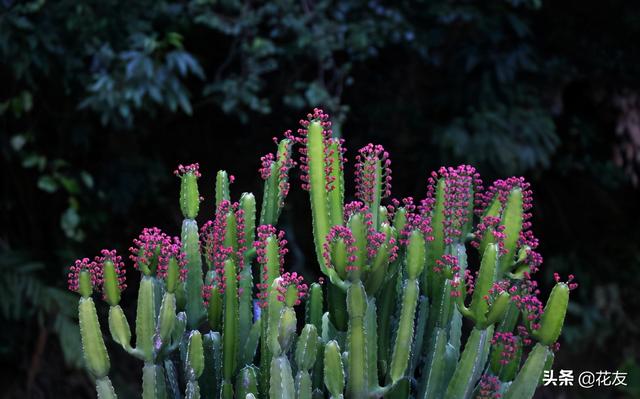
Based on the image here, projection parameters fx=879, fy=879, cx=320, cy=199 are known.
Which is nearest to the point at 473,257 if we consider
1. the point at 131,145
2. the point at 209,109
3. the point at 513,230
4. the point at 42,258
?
the point at 209,109

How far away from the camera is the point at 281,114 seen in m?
5.47

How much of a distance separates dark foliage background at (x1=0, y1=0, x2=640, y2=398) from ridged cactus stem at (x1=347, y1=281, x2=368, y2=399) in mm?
2775

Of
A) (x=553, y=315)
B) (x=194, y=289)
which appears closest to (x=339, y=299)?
(x=194, y=289)

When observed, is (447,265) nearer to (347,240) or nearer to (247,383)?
(347,240)

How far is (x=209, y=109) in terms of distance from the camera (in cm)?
563

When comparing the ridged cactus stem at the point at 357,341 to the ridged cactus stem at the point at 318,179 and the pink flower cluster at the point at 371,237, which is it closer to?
the pink flower cluster at the point at 371,237

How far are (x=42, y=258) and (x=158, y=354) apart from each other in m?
3.37

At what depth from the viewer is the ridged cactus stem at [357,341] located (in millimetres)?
1725

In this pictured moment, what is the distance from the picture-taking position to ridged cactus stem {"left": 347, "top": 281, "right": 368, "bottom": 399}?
172cm

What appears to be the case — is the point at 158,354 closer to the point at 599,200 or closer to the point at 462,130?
the point at 462,130

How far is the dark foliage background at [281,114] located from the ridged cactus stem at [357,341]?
9.10ft

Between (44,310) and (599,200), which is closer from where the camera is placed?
(44,310)

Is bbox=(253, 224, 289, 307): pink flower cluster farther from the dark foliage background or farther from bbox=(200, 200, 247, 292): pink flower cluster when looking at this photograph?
the dark foliage background

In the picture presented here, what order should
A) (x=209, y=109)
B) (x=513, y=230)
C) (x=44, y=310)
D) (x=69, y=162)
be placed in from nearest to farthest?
(x=513, y=230) < (x=44, y=310) < (x=69, y=162) < (x=209, y=109)
